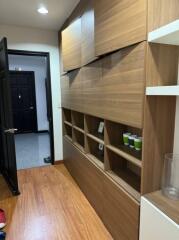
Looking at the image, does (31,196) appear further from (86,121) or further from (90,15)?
(90,15)

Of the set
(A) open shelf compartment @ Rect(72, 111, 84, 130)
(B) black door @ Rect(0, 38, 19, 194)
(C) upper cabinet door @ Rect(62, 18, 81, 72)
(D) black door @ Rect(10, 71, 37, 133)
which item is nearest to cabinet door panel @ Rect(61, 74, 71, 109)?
(A) open shelf compartment @ Rect(72, 111, 84, 130)

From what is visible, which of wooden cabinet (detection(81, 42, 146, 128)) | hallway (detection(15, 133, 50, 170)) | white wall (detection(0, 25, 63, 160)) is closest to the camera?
wooden cabinet (detection(81, 42, 146, 128))

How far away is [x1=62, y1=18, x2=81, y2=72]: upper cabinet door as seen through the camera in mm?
2227

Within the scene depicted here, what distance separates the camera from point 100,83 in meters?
1.78

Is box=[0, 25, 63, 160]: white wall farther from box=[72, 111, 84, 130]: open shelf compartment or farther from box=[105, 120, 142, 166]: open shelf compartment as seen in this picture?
box=[105, 120, 142, 166]: open shelf compartment

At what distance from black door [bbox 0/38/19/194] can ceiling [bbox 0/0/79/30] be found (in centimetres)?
45

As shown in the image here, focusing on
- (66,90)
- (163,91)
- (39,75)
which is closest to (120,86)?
(163,91)

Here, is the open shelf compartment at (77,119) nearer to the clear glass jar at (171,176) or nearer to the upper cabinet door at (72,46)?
the upper cabinet door at (72,46)

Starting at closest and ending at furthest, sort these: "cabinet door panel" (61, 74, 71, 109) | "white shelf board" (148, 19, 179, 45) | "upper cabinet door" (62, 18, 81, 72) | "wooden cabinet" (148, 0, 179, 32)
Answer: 1. "white shelf board" (148, 19, 179, 45)
2. "wooden cabinet" (148, 0, 179, 32)
3. "upper cabinet door" (62, 18, 81, 72)
4. "cabinet door panel" (61, 74, 71, 109)

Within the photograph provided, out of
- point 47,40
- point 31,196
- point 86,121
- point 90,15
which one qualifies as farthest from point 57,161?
point 90,15

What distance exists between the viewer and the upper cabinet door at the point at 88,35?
1836mm

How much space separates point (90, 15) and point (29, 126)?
529cm

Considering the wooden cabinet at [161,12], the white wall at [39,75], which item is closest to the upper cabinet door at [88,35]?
the wooden cabinet at [161,12]

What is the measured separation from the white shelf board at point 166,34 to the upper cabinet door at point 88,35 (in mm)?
795
